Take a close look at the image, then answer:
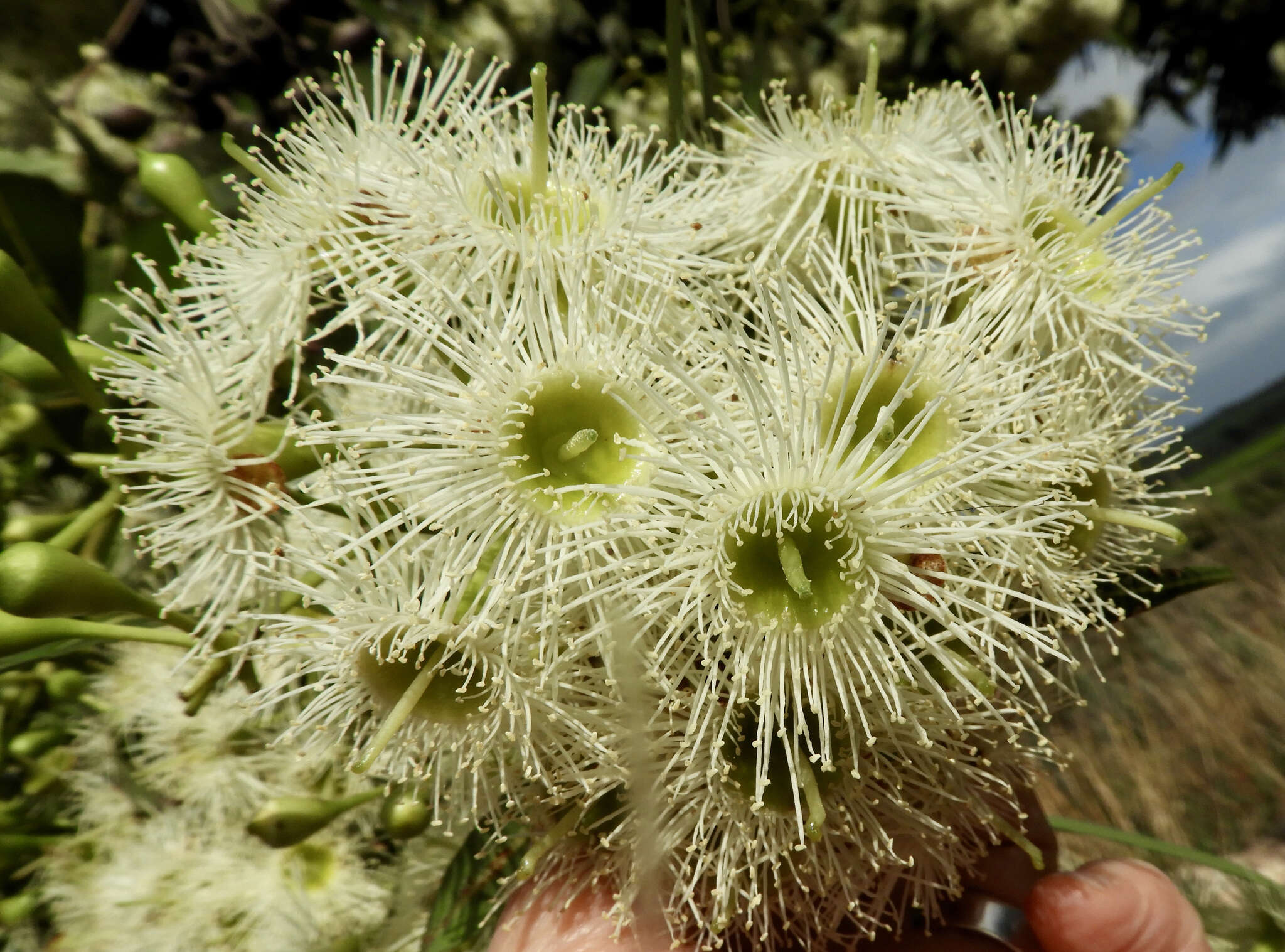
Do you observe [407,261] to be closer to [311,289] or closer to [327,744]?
[311,289]

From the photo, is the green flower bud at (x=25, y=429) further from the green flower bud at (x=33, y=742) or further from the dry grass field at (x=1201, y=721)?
the dry grass field at (x=1201, y=721)

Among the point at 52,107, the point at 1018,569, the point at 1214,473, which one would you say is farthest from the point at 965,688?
the point at 1214,473

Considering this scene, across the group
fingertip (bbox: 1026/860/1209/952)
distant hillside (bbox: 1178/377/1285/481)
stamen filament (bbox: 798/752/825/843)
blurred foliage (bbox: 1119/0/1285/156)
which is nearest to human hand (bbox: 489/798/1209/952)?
fingertip (bbox: 1026/860/1209/952)

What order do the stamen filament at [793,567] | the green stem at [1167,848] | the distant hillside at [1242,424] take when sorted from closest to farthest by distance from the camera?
1. the stamen filament at [793,567]
2. the green stem at [1167,848]
3. the distant hillside at [1242,424]

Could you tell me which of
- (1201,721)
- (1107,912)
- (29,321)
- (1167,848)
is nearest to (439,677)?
(29,321)

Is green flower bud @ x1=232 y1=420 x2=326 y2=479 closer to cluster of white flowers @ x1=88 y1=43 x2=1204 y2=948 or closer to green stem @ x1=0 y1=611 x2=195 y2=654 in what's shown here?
cluster of white flowers @ x1=88 y1=43 x2=1204 y2=948

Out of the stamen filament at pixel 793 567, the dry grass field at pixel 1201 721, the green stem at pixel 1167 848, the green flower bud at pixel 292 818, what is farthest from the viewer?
the dry grass field at pixel 1201 721

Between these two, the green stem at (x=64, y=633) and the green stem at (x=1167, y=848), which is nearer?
the green stem at (x=64, y=633)

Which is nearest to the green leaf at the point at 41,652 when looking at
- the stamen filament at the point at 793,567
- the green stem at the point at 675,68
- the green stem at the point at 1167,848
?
the stamen filament at the point at 793,567
